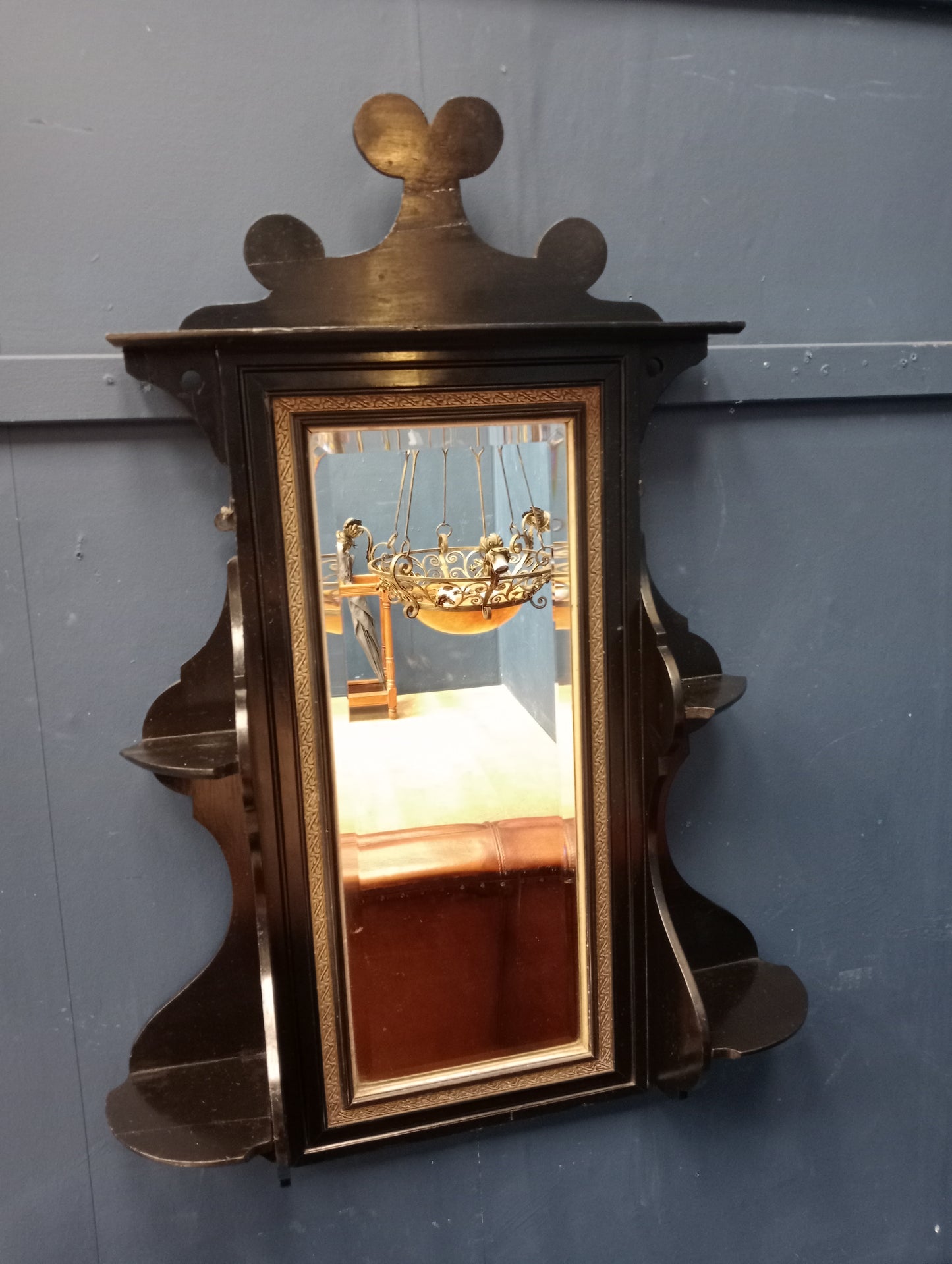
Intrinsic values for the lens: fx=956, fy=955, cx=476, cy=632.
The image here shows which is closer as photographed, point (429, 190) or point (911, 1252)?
point (429, 190)

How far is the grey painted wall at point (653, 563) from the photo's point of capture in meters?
0.96

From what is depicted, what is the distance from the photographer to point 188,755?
968 mm

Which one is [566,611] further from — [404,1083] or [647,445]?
[404,1083]

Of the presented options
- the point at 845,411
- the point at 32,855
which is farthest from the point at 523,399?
the point at 32,855

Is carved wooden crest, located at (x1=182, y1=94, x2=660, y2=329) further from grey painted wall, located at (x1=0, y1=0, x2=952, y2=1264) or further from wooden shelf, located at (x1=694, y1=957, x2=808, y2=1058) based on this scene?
wooden shelf, located at (x1=694, y1=957, x2=808, y2=1058)

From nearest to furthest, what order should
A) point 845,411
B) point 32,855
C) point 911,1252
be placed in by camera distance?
point 32,855
point 845,411
point 911,1252

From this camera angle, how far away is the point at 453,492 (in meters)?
1.00

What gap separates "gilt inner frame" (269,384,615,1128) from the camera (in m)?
0.95

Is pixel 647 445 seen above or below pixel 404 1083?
above

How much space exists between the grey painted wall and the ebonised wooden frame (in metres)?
0.07

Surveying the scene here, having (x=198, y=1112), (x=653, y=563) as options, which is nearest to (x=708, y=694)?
(x=653, y=563)

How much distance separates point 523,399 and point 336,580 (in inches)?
10.5

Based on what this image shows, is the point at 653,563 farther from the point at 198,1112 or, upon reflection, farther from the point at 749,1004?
the point at 198,1112

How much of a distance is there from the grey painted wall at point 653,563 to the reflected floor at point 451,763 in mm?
188
